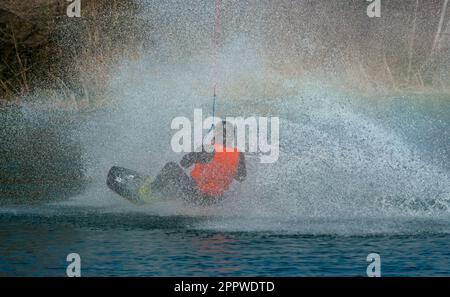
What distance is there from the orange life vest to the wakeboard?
3.70 feet

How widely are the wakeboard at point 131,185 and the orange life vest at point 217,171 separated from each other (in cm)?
113

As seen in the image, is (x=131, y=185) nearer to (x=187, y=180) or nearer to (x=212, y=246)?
(x=187, y=180)

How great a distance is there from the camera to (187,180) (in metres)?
18.4

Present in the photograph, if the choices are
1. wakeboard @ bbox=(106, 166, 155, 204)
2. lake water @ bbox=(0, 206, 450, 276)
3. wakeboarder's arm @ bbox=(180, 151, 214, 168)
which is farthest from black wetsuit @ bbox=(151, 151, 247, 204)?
lake water @ bbox=(0, 206, 450, 276)

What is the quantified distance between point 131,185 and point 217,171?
195 cm

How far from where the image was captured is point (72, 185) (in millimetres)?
24453

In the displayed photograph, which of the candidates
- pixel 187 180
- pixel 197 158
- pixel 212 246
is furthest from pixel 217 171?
pixel 212 246

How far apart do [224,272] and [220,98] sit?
22667 millimetres

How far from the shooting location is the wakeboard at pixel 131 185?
19.0 m

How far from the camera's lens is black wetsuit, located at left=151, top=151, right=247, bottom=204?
18.1m

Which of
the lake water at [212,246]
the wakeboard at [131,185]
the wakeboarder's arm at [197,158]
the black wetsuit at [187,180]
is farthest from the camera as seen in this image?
the wakeboard at [131,185]

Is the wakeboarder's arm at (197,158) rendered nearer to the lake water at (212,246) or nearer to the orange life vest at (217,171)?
the orange life vest at (217,171)

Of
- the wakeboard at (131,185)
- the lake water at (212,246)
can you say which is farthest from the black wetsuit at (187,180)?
the lake water at (212,246)

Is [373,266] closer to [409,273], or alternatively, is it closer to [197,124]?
[409,273]
